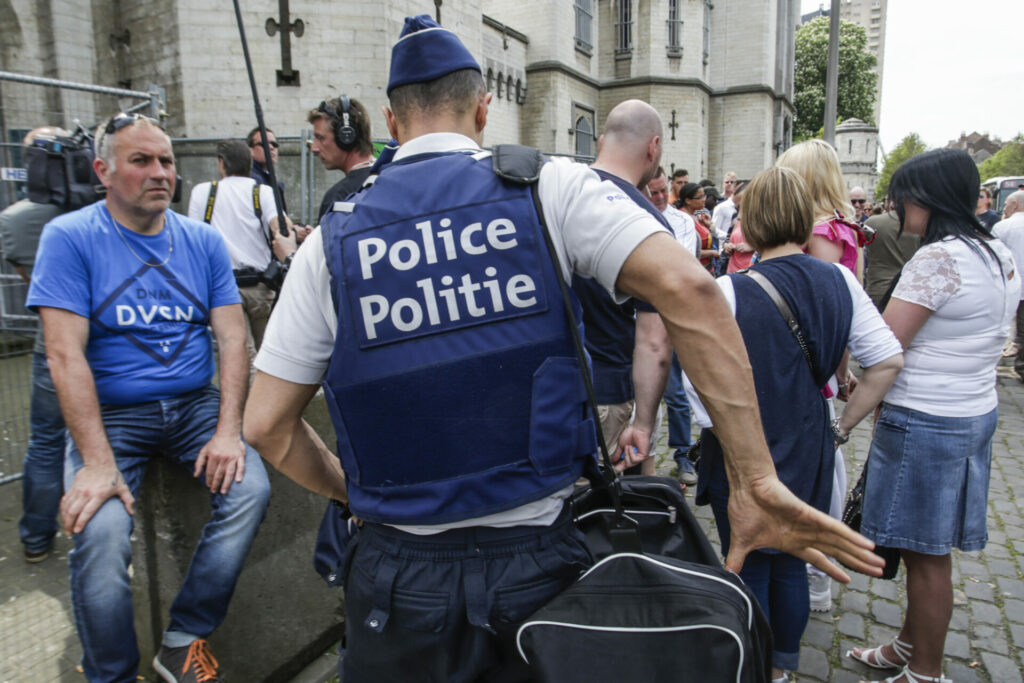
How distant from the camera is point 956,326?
259 centimetres

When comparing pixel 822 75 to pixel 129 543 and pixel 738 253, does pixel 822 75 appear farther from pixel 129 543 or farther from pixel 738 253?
pixel 129 543

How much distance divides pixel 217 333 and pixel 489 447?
5.93 feet

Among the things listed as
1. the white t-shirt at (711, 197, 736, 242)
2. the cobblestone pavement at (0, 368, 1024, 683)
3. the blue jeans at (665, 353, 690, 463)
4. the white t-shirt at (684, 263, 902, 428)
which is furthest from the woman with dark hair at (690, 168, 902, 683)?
the white t-shirt at (711, 197, 736, 242)

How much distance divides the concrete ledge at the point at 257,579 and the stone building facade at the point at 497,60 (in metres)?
6.27

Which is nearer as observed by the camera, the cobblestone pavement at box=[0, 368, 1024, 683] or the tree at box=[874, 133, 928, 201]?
the cobblestone pavement at box=[0, 368, 1024, 683]

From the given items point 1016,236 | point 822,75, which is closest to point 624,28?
point 822,75

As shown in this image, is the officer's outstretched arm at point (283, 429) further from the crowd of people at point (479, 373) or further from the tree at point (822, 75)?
the tree at point (822, 75)

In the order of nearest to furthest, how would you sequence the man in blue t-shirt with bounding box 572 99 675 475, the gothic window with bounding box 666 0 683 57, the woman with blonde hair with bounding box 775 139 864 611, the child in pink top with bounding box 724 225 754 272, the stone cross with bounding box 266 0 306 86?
the man in blue t-shirt with bounding box 572 99 675 475, the woman with blonde hair with bounding box 775 139 864 611, the child in pink top with bounding box 724 225 754 272, the stone cross with bounding box 266 0 306 86, the gothic window with bounding box 666 0 683 57

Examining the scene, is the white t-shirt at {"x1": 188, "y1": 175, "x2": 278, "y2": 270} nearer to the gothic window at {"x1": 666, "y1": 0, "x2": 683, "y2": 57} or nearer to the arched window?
the arched window

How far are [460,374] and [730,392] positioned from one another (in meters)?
0.55

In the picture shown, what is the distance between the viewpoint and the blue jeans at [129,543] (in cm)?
213

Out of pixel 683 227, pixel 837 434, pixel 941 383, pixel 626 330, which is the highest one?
pixel 683 227

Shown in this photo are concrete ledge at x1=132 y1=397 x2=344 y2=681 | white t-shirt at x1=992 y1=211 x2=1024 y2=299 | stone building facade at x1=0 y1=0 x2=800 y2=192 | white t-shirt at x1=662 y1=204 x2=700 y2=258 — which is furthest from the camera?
stone building facade at x1=0 y1=0 x2=800 y2=192

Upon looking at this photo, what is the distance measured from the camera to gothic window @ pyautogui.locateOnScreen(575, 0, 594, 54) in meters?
26.2
